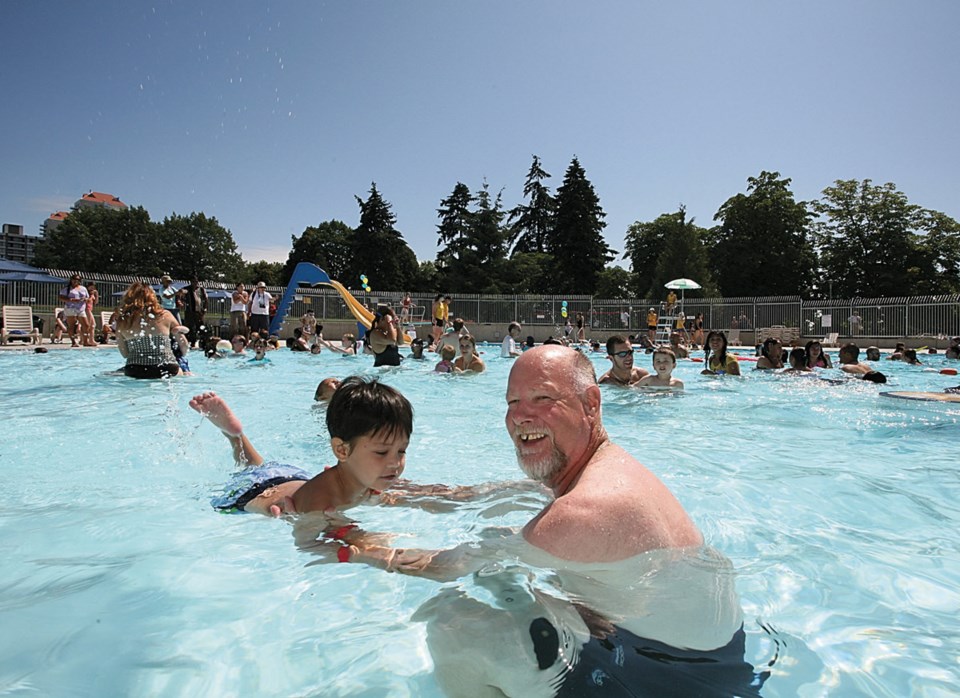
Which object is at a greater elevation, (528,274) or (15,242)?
(15,242)

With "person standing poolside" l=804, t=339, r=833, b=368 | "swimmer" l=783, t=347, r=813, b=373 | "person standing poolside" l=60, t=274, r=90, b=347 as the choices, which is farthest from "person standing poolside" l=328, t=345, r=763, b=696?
"person standing poolside" l=60, t=274, r=90, b=347

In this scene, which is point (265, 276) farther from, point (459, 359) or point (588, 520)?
point (588, 520)

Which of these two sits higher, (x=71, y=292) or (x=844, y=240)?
(x=844, y=240)

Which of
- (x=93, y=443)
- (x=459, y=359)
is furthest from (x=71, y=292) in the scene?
(x=93, y=443)

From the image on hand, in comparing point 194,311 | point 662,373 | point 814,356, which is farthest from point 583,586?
point 194,311

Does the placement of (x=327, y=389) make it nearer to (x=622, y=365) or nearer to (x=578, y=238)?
(x=622, y=365)

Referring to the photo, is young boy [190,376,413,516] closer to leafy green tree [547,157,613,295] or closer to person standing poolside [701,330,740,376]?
person standing poolside [701,330,740,376]

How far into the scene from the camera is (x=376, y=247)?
5941 cm

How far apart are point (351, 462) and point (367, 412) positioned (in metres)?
0.32

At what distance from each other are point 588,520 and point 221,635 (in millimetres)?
1581

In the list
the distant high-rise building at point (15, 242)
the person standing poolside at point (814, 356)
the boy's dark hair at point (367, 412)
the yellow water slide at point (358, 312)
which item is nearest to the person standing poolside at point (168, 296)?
the yellow water slide at point (358, 312)

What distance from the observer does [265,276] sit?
7638 cm

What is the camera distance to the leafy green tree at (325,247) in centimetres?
7231

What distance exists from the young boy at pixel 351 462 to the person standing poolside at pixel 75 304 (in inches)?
586
